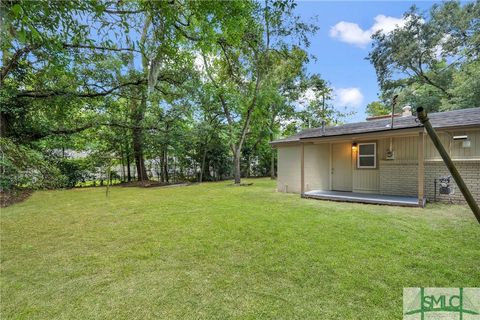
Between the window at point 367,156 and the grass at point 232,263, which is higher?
the window at point 367,156

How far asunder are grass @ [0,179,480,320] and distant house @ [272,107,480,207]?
1439 millimetres

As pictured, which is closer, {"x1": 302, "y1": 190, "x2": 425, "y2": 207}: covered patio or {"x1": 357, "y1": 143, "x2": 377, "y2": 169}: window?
{"x1": 302, "y1": 190, "x2": 425, "y2": 207}: covered patio

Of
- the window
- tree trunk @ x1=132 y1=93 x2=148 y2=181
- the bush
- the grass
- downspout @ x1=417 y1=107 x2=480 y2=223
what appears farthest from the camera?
tree trunk @ x1=132 y1=93 x2=148 y2=181

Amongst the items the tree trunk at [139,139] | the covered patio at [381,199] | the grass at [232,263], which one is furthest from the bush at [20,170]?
the tree trunk at [139,139]

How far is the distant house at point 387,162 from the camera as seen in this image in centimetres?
656

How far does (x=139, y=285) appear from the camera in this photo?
283cm

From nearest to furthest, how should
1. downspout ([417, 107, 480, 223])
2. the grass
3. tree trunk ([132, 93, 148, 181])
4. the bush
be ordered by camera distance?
downspout ([417, 107, 480, 223]), the bush, the grass, tree trunk ([132, 93, 148, 181])

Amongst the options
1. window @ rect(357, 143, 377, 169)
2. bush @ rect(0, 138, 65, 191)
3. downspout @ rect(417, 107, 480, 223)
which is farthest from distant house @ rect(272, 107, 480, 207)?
bush @ rect(0, 138, 65, 191)

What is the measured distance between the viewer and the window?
28.3 ft

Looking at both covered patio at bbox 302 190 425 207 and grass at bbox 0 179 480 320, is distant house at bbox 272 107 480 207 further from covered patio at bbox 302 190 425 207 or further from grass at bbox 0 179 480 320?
grass at bbox 0 179 480 320

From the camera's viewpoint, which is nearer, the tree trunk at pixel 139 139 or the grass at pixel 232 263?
the grass at pixel 232 263

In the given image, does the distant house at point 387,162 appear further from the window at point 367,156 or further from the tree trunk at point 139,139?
the tree trunk at point 139,139

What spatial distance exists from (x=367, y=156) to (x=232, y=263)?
294 inches

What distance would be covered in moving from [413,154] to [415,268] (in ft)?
19.1
